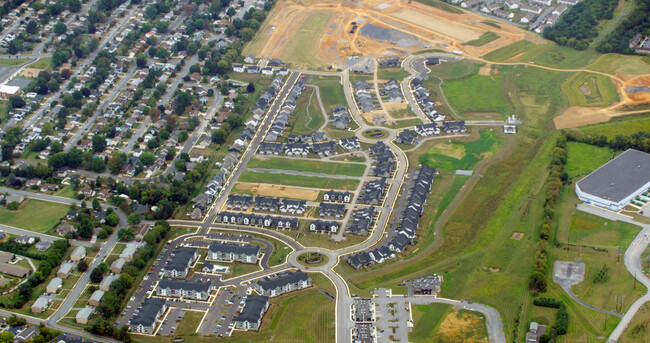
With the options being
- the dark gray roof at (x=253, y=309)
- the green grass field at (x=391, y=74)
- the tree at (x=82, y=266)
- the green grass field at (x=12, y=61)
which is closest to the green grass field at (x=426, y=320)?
the dark gray roof at (x=253, y=309)

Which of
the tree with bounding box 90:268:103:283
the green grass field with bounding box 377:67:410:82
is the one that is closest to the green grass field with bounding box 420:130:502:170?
the green grass field with bounding box 377:67:410:82

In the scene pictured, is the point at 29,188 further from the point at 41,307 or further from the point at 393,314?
the point at 393,314

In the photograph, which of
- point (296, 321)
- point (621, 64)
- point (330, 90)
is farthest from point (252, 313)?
point (621, 64)

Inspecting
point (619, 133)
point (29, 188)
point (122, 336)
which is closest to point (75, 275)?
point (122, 336)

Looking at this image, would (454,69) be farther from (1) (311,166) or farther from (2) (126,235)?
(2) (126,235)

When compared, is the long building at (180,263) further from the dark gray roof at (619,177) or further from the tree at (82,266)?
the dark gray roof at (619,177)

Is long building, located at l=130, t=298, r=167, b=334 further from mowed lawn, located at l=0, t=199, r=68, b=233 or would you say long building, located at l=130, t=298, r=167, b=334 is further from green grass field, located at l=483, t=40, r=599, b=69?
green grass field, located at l=483, t=40, r=599, b=69

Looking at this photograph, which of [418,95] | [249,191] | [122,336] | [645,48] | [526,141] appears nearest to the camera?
[122,336]
